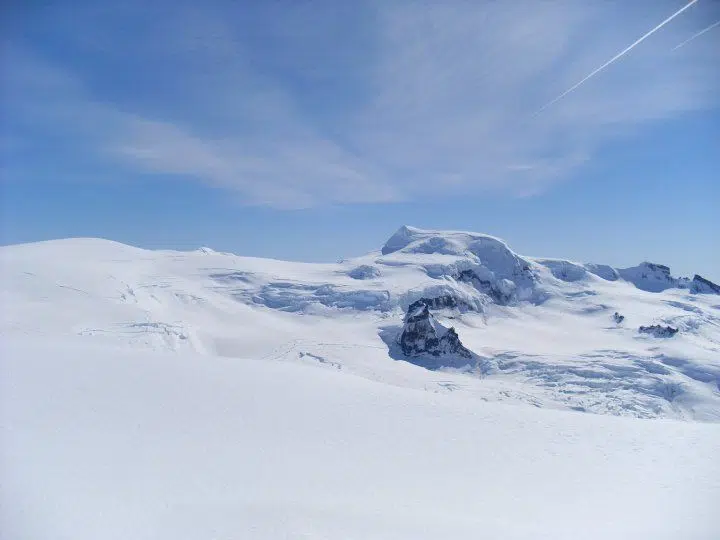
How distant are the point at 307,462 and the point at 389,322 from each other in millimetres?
53302

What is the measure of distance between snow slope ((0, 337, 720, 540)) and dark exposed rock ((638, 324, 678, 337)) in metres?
69.2

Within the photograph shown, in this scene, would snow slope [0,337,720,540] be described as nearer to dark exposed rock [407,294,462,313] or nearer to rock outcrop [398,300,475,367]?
rock outcrop [398,300,475,367]

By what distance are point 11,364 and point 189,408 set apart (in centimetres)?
716

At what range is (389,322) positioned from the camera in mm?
64188

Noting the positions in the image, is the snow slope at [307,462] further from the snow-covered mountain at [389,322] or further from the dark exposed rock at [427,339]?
the dark exposed rock at [427,339]

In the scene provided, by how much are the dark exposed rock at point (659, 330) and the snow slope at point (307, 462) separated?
69.2 m

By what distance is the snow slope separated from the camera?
318 inches

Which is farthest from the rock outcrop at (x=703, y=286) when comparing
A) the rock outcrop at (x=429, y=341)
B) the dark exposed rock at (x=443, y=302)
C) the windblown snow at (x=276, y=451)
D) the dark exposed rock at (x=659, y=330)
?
the windblown snow at (x=276, y=451)

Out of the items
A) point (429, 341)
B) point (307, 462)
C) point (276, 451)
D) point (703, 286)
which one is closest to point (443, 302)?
point (429, 341)

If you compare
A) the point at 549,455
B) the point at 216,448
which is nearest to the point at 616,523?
the point at 549,455

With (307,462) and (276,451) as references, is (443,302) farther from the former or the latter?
(307,462)

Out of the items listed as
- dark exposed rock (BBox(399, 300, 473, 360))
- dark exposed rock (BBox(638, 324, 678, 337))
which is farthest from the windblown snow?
dark exposed rock (BBox(638, 324, 678, 337))

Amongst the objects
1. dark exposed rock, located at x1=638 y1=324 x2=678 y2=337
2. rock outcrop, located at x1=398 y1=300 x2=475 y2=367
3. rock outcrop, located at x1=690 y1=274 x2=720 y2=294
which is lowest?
rock outcrop, located at x1=398 y1=300 x2=475 y2=367

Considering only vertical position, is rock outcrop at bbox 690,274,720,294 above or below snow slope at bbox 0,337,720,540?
above
